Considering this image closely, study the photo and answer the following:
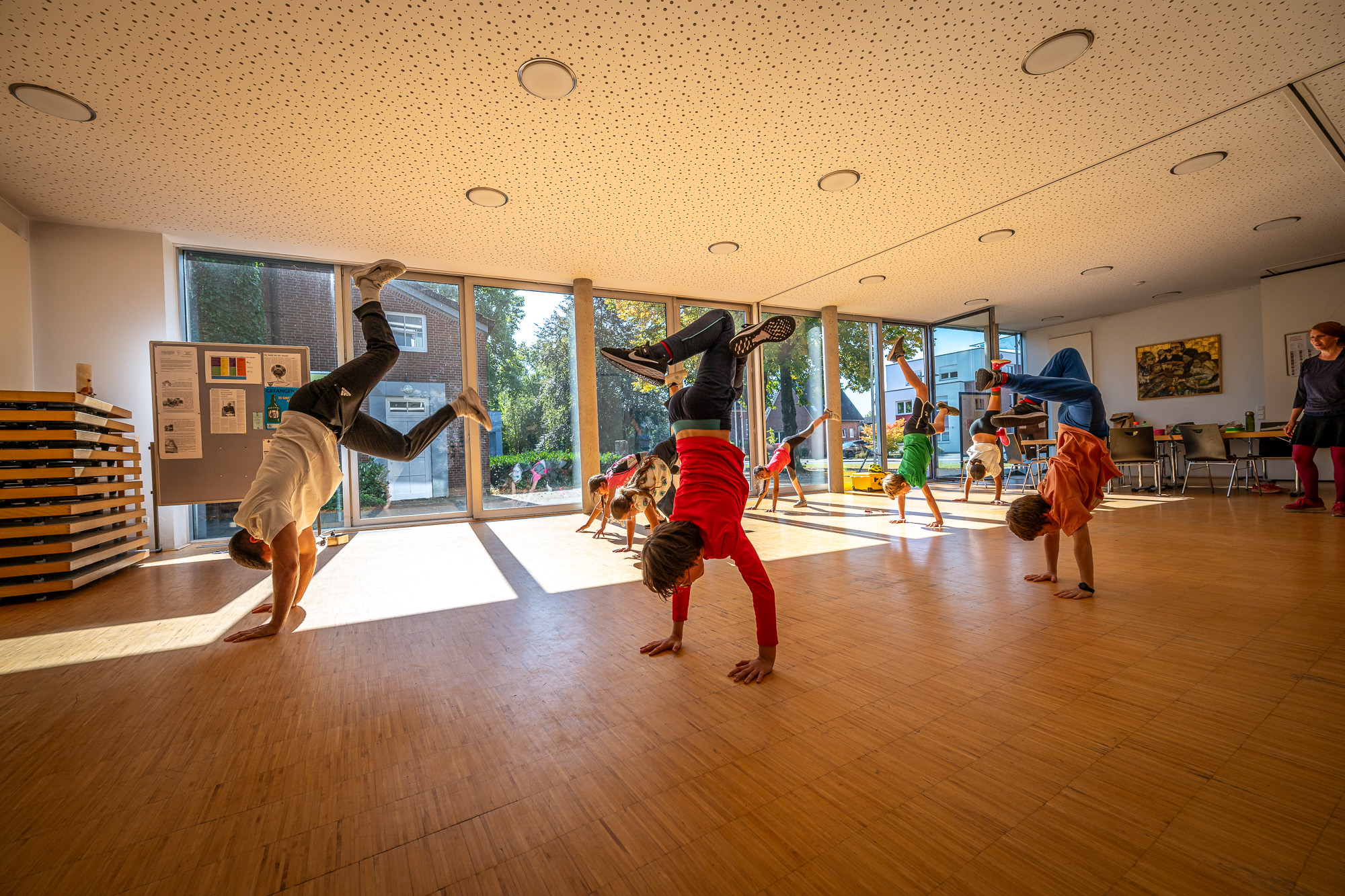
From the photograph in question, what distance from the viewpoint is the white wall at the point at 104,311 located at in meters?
5.37

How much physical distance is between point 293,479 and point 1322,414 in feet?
31.0

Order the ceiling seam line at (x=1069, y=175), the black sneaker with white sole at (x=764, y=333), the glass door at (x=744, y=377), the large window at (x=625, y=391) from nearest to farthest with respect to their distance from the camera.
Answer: the black sneaker with white sole at (x=764, y=333)
the ceiling seam line at (x=1069, y=175)
the large window at (x=625, y=391)
the glass door at (x=744, y=377)

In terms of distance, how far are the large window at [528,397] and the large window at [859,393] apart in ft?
18.0

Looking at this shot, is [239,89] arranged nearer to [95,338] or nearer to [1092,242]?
[95,338]

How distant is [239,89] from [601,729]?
4637mm

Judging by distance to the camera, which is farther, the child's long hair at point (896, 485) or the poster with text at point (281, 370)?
the child's long hair at point (896, 485)

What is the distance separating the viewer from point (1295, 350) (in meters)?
8.74

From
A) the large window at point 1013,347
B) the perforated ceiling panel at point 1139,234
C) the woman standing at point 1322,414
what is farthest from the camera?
the large window at point 1013,347

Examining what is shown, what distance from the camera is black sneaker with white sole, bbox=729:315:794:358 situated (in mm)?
2232

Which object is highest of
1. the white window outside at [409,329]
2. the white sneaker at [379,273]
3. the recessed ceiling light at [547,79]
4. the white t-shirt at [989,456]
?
the recessed ceiling light at [547,79]

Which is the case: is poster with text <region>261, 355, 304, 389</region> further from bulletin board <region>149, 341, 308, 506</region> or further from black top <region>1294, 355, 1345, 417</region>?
black top <region>1294, 355, 1345, 417</region>

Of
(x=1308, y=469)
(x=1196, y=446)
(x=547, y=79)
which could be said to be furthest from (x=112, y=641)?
(x=1196, y=446)

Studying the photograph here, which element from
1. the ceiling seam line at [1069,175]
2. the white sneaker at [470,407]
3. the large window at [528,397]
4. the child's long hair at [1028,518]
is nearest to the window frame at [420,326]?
the large window at [528,397]

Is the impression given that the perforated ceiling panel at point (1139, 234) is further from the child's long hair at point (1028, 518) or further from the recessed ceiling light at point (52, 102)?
the recessed ceiling light at point (52, 102)
